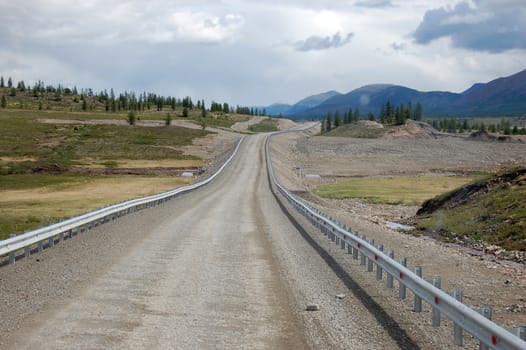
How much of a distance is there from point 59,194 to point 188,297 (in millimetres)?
41262

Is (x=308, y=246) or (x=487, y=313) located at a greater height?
(x=487, y=313)

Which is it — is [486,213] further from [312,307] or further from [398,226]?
[312,307]

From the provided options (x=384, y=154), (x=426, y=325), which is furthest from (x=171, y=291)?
(x=384, y=154)

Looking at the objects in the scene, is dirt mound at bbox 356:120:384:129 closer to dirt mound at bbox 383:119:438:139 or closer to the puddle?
dirt mound at bbox 383:119:438:139

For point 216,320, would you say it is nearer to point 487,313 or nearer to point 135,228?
point 487,313

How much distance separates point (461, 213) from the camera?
27062 mm

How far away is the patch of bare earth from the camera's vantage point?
12.2 metres

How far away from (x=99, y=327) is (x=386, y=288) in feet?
17.9

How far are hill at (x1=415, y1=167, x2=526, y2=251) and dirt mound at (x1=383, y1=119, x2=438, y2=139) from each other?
104180mm

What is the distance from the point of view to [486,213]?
2497 centimetres

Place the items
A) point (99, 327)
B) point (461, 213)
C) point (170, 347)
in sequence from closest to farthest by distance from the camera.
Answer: point (170, 347)
point (99, 327)
point (461, 213)

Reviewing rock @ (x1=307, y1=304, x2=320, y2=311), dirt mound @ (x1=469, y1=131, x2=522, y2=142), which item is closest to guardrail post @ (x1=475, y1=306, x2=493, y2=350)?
rock @ (x1=307, y1=304, x2=320, y2=311)

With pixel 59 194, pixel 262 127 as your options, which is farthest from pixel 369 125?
pixel 59 194

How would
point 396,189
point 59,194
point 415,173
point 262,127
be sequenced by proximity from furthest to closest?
1. point 262,127
2. point 415,173
3. point 396,189
4. point 59,194
